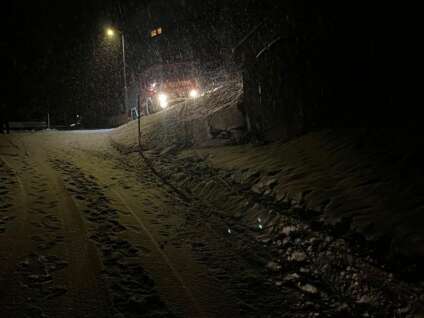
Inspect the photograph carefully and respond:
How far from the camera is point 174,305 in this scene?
3424 millimetres

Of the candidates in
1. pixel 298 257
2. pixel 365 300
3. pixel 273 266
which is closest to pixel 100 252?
pixel 273 266

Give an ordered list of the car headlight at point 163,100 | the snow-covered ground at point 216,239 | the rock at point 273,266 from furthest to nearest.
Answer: the car headlight at point 163,100 → the rock at point 273,266 → the snow-covered ground at point 216,239

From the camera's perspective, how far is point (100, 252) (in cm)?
441

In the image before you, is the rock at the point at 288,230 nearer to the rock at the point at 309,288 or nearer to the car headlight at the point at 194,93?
the rock at the point at 309,288

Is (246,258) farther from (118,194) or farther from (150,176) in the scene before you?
(150,176)

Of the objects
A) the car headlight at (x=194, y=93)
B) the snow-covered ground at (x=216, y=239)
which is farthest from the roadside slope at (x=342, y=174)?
the car headlight at (x=194, y=93)

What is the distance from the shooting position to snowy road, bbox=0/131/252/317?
3375mm

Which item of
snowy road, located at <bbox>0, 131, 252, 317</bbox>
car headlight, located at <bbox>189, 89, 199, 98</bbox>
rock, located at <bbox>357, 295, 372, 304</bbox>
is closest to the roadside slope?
rock, located at <bbox>357, 295, 372, 304</bbox>

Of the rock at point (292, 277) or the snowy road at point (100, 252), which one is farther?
the rock at point (292, 277)

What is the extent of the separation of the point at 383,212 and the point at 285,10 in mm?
7349

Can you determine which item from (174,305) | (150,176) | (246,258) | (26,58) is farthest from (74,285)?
(26,58)

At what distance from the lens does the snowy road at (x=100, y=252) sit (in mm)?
3375

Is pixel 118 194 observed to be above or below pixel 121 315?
above

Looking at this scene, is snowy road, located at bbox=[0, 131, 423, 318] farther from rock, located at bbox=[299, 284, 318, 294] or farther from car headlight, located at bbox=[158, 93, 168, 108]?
car headlight, located at bbox=[158, 93, 168, 108]
